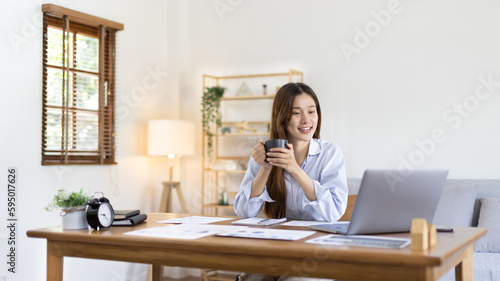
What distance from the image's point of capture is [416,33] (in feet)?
13.7

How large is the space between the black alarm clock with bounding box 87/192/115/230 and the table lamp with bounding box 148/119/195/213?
2.65 metres

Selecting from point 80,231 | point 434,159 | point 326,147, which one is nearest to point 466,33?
point 434,159

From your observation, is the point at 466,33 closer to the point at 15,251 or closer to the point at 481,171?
the point at 481,171

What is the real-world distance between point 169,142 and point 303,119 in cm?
230

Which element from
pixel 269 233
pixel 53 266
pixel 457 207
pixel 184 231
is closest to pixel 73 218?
pixel 53 266

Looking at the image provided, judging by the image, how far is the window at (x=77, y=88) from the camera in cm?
394

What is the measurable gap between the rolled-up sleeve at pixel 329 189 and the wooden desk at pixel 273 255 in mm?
484

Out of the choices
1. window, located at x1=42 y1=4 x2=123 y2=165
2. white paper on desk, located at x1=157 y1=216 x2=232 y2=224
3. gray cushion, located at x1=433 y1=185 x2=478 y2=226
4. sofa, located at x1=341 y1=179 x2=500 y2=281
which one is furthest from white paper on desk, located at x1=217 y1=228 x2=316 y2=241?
window, located at x1=42 y1=4 x2=123 y2=165

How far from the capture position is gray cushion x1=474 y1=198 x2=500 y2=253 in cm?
342

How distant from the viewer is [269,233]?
69.6 inches

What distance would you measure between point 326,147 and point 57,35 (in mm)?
2404

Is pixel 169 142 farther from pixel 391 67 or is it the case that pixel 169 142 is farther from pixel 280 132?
pixel 280 132

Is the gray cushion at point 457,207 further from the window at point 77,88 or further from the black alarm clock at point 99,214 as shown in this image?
the window at point 77,88

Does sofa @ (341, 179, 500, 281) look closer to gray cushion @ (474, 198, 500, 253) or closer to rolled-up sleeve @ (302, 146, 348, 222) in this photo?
gray cushion @ (474, 198, 500, 253)
